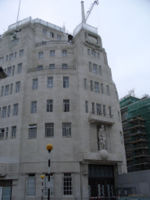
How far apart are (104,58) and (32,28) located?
17917mm

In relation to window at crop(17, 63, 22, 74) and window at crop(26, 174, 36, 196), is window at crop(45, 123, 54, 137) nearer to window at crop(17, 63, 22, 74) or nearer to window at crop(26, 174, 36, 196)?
window at crop(26, 174, 36, 196)

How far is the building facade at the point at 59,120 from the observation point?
31547mm

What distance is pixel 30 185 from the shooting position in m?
31.3

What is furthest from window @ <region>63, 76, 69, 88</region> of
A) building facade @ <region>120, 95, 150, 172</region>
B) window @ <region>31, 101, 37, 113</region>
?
building facade @ <region>120, 95, 150, 172</region>

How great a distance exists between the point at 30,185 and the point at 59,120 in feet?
35.6

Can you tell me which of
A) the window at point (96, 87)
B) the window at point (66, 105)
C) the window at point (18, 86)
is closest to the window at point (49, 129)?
the window at point (66, 105)

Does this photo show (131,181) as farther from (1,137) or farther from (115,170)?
(1,137)

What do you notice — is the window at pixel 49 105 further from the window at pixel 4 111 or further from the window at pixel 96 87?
the window at pixel 96 87

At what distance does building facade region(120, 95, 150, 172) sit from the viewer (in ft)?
206

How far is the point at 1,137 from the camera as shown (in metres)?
35.8

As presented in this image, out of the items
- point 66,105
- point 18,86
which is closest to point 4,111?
point 18,86

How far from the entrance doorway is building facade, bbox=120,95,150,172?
30.3 metres

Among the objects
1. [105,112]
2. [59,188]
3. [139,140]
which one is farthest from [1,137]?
[139,140]

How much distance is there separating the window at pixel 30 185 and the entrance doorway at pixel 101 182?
887cm
